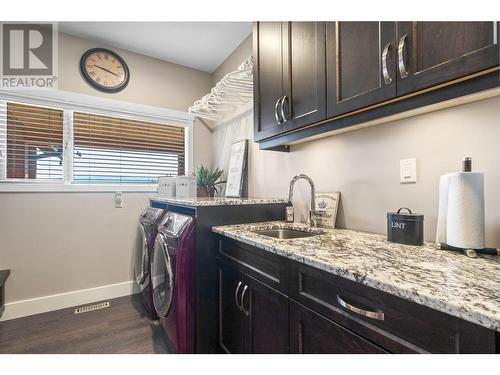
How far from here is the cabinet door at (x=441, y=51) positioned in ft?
2.34

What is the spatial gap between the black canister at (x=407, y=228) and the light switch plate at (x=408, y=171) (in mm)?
207

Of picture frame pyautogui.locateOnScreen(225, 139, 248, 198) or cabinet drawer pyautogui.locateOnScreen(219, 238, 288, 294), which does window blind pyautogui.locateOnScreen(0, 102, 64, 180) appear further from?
cabinet drawer pyautogui.locateOnScreen(219, 238, 288, 294)

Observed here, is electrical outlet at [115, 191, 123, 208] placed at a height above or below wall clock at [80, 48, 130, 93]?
below

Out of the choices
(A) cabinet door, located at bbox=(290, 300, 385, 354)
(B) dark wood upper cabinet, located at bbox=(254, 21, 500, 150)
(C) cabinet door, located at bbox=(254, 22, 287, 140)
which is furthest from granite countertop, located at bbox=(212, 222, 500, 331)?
(C) cabinet door, located at bbox=(254, 22, 287, 140)

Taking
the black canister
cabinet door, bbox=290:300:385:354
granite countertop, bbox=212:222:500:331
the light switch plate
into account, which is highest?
the light switch plate

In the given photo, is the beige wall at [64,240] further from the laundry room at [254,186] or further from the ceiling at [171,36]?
the ceiling at [171,36]

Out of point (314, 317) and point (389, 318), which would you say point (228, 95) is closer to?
point (314, 317)

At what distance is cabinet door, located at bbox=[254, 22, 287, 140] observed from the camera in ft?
4.87

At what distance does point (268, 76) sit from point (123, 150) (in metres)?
1.88

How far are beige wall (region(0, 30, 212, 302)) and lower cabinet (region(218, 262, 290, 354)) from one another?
1.63m
